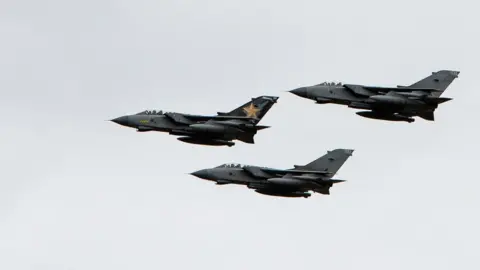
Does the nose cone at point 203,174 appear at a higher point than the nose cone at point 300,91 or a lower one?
lower

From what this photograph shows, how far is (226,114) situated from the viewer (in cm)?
12925

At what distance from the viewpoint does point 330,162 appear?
129750 millimetres

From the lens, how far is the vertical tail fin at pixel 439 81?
131000 millimetres

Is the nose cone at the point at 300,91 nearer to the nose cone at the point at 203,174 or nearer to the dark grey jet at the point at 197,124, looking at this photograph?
the dark grey jet at the point at 197,124

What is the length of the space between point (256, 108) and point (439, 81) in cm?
1775

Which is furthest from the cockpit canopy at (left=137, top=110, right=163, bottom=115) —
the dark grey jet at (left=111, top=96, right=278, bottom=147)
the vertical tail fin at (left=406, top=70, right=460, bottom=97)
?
the vertical tail fin at (left=406, top=70, right=460, bottom=97)

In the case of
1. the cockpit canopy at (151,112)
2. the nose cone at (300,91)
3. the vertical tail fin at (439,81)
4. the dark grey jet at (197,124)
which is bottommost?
the dark grey jet at (197,124)

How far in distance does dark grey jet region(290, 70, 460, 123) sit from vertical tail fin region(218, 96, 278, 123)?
294cm

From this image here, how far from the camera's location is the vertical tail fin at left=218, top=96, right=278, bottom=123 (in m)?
130

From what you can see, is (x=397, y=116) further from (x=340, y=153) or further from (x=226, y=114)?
(x=226, y=114)

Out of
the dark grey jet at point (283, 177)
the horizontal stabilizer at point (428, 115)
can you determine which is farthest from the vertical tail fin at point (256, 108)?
the horizontal stabilizer at point (428, 115)

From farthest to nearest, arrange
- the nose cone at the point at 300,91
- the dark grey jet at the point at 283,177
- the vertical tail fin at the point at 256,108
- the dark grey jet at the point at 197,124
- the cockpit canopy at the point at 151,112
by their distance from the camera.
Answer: the vertical tail fin at the point at 256,108 → the nose cone at the point at 300,91 → the cockpit canopy at the point at 151,112 → the dark grey jet at the point at 197,124 → the dark grey jet at the point at 283,177

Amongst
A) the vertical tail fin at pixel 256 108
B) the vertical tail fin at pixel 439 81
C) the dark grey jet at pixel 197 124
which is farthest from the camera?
the vertical tail fin at pixel 439 81

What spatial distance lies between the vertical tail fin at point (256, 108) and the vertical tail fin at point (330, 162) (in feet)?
20.2
